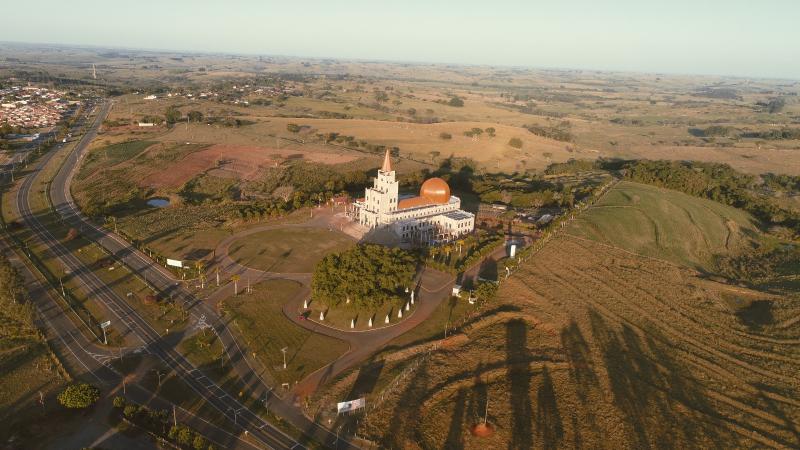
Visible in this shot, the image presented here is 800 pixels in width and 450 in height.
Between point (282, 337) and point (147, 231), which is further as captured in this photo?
point (147, 231)

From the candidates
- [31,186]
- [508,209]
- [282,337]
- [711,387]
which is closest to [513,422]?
[711,387]

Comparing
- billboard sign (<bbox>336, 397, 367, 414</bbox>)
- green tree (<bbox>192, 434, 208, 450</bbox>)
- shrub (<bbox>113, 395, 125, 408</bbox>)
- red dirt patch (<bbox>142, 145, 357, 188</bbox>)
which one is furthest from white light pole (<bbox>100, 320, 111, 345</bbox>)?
red dirt patch (<bbox>142, 145, 357, 188</bbox>)

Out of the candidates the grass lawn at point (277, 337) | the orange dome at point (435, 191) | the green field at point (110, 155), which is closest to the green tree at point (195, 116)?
the green field at point (110, 155)

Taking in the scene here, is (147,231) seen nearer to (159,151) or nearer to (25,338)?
(25,338)

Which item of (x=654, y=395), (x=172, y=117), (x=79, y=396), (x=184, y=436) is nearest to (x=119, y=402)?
(x=79, y=396)

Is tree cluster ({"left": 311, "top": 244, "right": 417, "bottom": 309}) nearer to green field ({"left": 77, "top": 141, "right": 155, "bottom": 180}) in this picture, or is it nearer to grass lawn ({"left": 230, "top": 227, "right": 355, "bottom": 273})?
grass lawn ({"left": 230, "top": 227, "right": 355, "bottom": 273})
